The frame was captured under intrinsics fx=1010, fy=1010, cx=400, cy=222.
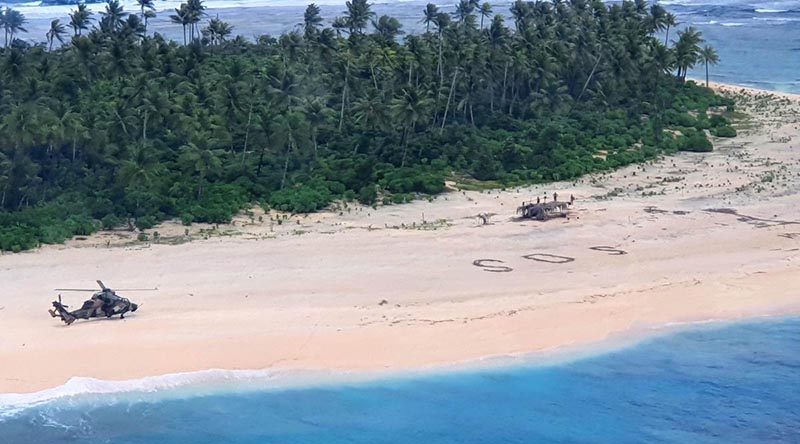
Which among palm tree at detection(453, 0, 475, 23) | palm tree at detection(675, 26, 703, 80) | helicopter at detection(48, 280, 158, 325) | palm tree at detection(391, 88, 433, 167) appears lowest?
helicopter at detection(48, 280, 158, 325)

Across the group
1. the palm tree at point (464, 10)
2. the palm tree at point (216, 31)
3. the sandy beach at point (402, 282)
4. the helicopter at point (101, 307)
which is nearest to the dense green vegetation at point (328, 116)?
the palm tree at point (464, 10)

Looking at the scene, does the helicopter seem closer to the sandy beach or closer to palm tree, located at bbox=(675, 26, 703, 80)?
the sandy beach

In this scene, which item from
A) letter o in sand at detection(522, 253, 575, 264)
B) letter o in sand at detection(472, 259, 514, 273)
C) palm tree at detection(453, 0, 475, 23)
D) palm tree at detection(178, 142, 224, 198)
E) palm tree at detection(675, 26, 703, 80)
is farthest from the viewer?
palm tree at detection(453, 0, 475, 23)

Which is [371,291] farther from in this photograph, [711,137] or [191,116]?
[711,137]

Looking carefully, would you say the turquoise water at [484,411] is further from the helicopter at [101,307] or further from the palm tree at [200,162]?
the palm tree at [200,162]

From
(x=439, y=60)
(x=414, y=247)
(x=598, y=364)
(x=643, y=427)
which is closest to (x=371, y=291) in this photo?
(x=414, y=247)

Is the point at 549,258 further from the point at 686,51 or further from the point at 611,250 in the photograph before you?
the point at 686,51

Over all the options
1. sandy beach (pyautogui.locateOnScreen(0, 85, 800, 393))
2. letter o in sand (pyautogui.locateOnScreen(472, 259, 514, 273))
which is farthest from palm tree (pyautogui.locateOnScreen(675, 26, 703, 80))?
letter o in sand (pyautogui.locateOnScreen(472, 259, 514, 273))

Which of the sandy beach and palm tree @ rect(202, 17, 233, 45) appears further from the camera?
palm tree @ rect(202, 17, 233, 45)
